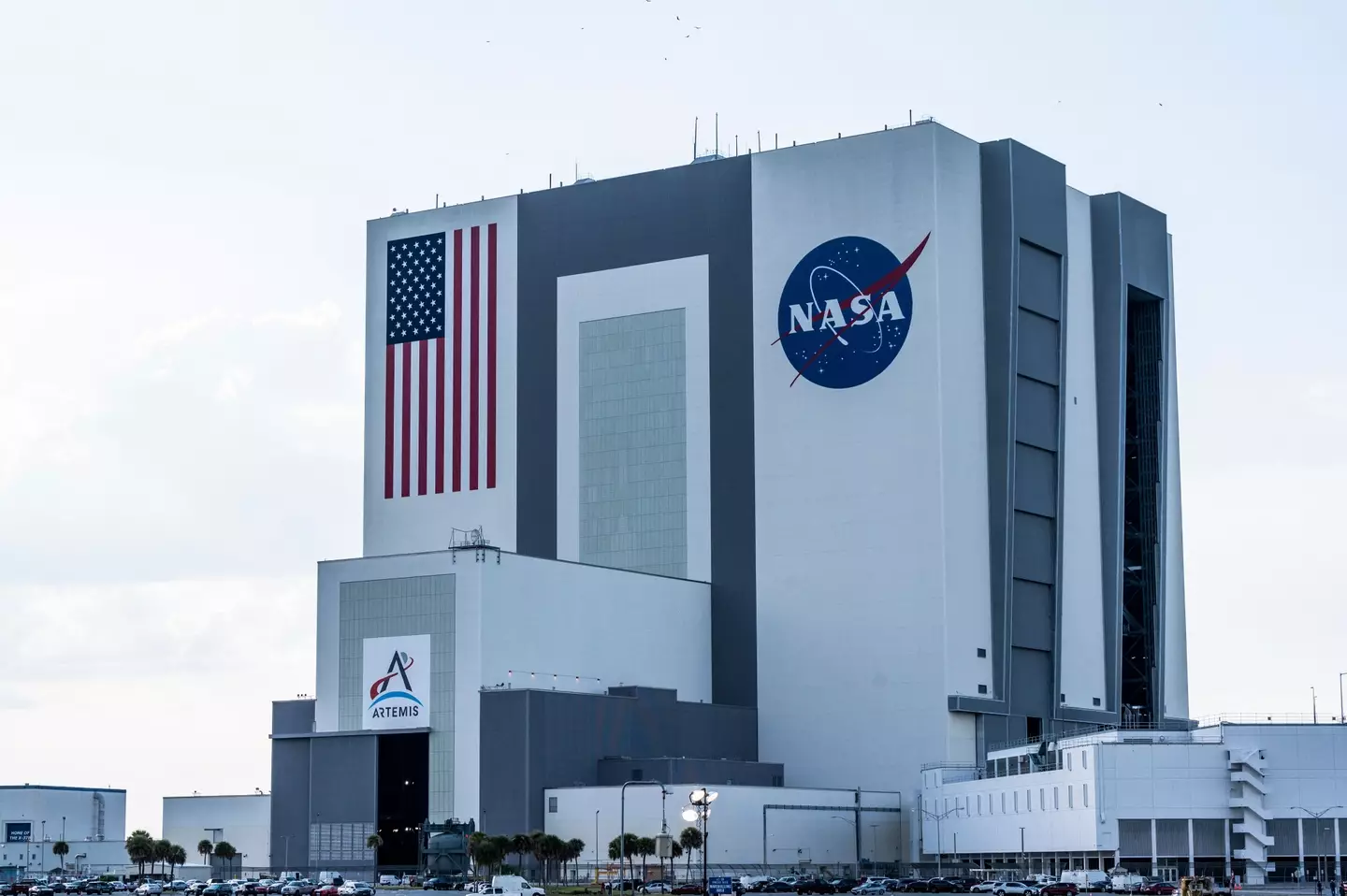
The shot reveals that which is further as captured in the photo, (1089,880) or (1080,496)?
(1080,496)

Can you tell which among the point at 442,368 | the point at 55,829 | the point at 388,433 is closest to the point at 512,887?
the point at 388,433

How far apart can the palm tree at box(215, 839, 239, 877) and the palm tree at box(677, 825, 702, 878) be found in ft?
120

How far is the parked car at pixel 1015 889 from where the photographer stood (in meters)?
100

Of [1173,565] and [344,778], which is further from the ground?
[1173,565]

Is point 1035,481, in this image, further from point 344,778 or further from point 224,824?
point 224,824

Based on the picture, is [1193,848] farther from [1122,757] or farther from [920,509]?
[920,509]

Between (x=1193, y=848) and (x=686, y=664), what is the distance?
42.7 meters

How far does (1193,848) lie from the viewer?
105 metres

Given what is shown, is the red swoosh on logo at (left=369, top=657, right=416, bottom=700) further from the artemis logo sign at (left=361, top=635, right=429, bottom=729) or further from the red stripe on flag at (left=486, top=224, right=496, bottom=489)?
the red stripe on flag at (left=486, top=224, right=496, bottom=489)

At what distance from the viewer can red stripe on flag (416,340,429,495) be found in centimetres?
15125

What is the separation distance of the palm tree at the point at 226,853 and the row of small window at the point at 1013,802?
161ft

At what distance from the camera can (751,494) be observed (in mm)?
137875

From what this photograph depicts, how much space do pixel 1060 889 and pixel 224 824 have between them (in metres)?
68.8

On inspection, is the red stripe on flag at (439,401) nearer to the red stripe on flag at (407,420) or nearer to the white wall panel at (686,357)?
the red stripe on flag at (407,420)
